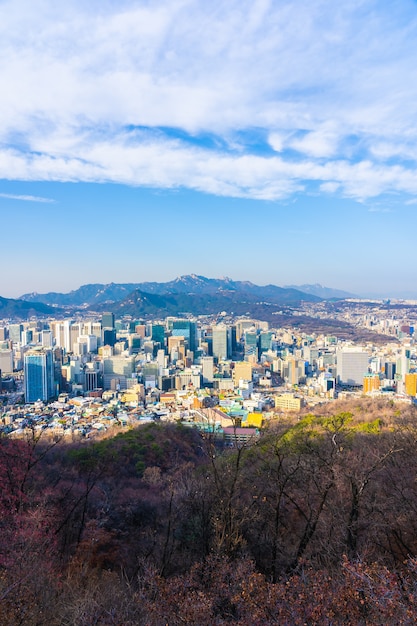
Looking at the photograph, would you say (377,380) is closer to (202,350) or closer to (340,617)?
(202,350)

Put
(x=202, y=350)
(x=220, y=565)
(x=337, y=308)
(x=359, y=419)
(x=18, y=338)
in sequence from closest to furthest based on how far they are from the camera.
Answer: (x=220, y=565) < (x=359, y=419) < (x=202, y=350) < (x=18, y=338) < (x=337, y=308)

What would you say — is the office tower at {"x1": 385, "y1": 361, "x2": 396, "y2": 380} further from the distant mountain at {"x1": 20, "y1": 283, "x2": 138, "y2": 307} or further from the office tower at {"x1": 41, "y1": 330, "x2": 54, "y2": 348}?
the distant mountain at {"x1": 20, "y1": 283, "x2": 138, "y2": 307}

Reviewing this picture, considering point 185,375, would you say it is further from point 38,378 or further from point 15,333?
point 15,333

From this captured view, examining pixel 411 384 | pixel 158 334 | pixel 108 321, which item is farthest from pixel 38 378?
pixel 108 321

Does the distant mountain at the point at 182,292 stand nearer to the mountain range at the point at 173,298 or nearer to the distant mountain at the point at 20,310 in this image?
the mountain range at the point at 173,298

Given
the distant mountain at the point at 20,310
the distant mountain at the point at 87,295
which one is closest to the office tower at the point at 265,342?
the distant mountain at the point at 20,310

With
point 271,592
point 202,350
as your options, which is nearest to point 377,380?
point 202,350
